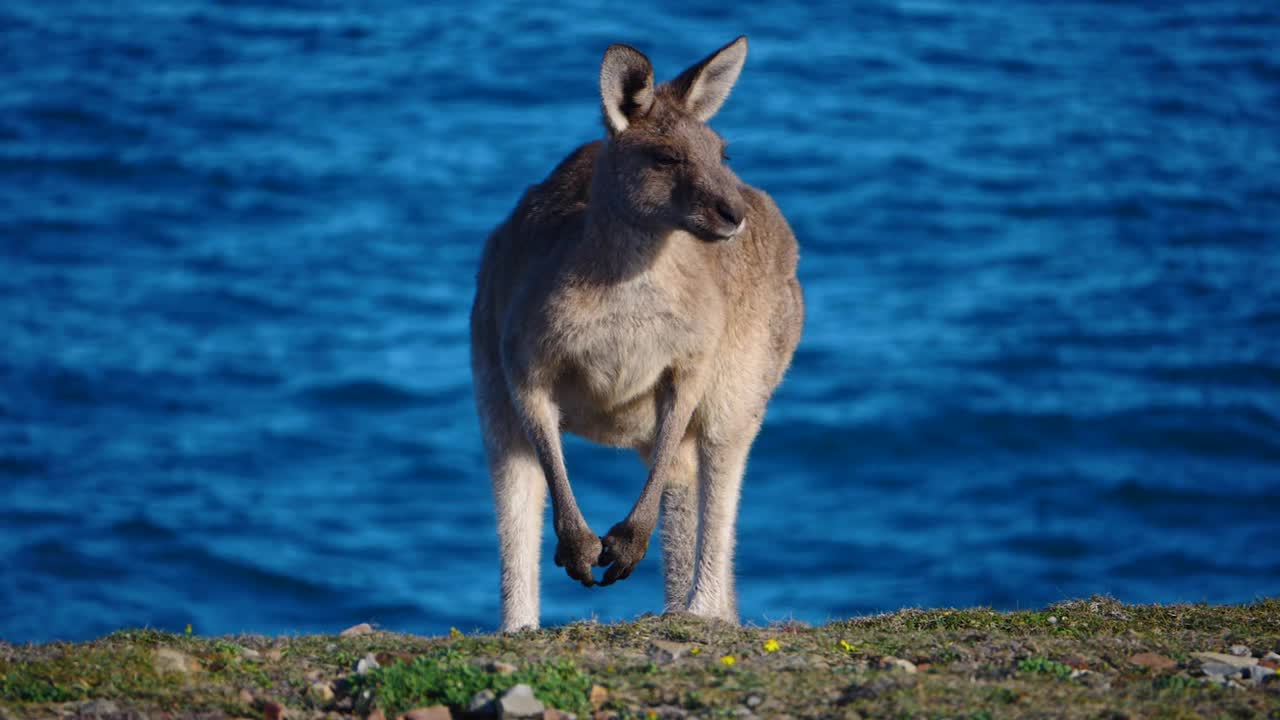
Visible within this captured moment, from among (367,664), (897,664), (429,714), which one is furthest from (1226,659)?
(367,664)

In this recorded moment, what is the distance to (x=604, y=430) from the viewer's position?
23.2 ft

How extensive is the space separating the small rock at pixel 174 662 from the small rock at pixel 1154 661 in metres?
3.11

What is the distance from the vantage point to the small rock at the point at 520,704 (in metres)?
4.81

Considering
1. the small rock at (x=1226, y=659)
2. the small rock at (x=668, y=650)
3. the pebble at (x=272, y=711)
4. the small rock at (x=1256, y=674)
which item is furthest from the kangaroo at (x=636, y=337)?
the small rock at (x=1256, y=674)

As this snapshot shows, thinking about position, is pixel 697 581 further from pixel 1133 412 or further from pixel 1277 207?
pixel 1277 207

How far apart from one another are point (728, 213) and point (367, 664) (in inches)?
84.2

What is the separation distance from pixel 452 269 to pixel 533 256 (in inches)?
932

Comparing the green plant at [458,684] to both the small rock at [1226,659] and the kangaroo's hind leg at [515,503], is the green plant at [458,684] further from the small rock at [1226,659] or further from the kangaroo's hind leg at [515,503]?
the small rock at [1226,659]

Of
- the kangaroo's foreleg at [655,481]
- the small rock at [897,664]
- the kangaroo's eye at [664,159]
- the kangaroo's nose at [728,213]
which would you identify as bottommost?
the small rock at [897,664]

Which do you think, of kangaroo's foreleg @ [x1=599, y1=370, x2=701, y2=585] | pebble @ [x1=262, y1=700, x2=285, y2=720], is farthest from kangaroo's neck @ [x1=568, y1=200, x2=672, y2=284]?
pebble @ [x1=262, y1=700, x2=285, y2=720]

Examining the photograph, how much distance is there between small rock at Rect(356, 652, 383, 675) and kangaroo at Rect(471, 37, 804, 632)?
1.24 metres

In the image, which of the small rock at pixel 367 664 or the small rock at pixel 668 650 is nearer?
the small rock at pixel 367 664

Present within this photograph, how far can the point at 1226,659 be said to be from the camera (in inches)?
216

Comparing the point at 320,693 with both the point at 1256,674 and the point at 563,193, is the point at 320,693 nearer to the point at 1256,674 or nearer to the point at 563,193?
the point at 563,193
